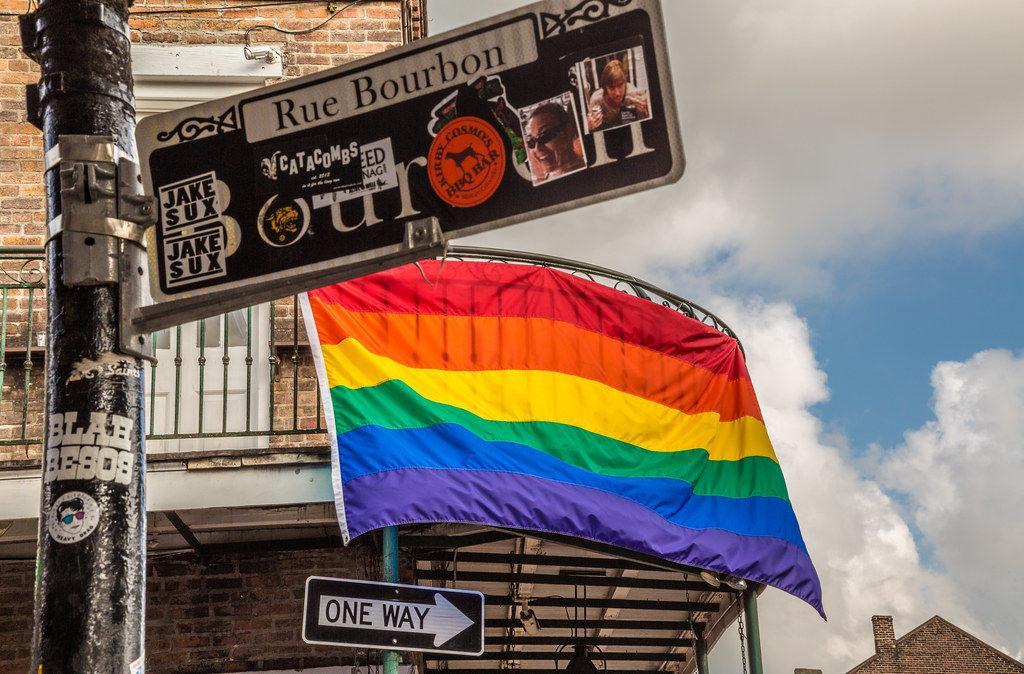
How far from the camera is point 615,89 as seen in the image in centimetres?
322

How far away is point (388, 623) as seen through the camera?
586cm

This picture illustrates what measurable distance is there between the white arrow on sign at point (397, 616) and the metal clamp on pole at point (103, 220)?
2850 mm

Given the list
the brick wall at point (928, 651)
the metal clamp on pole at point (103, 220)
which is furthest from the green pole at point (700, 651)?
the brick wall at point (928, 651)

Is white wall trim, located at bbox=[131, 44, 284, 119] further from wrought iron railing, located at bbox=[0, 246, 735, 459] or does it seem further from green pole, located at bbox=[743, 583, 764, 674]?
green pole, located at bbox=[743, 583, 764, 674]

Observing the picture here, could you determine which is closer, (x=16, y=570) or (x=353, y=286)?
(x=353, y=286)

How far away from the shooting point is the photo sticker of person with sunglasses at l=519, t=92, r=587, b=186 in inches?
127

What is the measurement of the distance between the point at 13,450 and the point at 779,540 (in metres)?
5.18

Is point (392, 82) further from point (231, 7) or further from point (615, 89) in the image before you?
point (231, 7)

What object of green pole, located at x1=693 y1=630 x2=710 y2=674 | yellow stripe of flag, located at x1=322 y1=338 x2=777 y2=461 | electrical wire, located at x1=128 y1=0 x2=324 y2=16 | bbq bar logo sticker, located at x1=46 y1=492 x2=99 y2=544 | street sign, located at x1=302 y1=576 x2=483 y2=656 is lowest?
bbq bar logo sticker, located at x1=46 y1=492 x2=99 y2=544

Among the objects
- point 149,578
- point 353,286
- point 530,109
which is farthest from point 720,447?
point 530,109

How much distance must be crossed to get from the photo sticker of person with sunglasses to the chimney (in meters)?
37.7

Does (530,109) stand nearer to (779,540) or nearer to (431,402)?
(431,402)

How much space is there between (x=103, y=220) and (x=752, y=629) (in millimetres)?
6107

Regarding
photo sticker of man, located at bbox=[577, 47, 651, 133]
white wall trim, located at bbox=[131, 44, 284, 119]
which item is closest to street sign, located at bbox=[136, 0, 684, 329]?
photo sticker of man, located at bbox=[577, 47, 651, 133]
